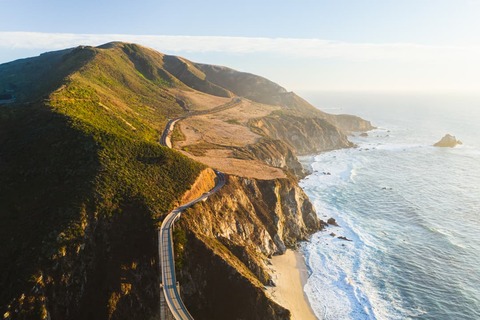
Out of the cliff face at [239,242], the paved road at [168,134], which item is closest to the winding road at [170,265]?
the cliff face at [239,242]

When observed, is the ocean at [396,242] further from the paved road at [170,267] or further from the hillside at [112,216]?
the paved road at [170,267]

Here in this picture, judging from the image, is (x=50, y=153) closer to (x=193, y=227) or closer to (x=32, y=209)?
(x=32, y=209)

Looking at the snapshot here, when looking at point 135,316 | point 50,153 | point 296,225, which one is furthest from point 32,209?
point 296,225

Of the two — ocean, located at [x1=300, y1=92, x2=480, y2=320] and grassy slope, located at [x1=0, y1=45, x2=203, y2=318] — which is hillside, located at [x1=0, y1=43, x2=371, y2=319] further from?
ocean, located at [x1=300, y1=92, x2=480, y2=320]

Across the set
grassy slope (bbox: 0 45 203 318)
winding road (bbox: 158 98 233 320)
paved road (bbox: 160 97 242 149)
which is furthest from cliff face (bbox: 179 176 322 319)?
paved road (bbox: 160 97 242 149)

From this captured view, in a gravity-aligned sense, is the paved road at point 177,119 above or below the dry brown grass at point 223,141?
above
